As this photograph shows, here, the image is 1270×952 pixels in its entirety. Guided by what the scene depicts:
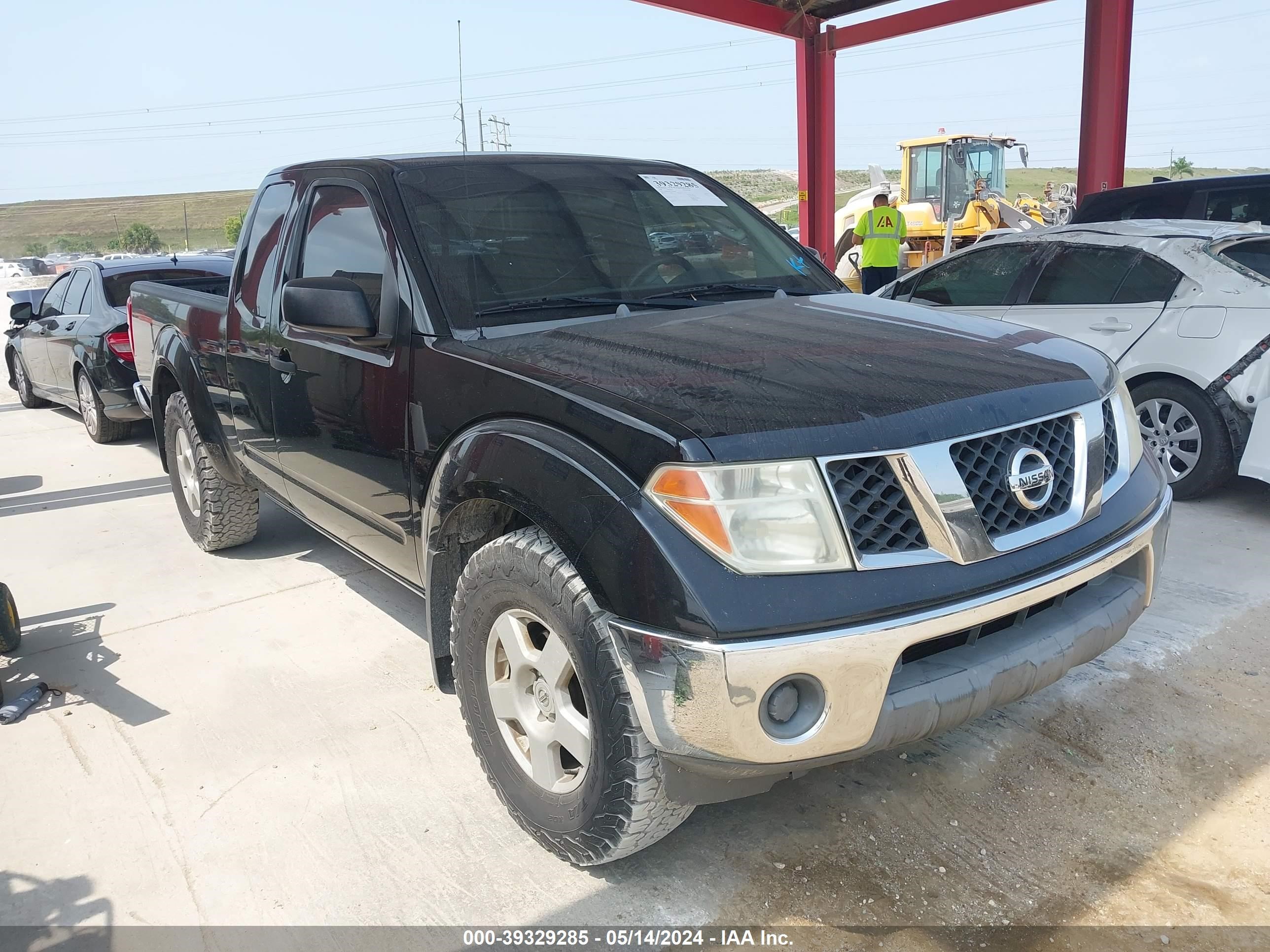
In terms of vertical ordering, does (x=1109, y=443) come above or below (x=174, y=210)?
below

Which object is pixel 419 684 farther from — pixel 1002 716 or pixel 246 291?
pixel 1002 716

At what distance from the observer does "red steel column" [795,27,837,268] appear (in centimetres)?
1402

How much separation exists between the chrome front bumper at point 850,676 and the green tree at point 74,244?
77.3 metres

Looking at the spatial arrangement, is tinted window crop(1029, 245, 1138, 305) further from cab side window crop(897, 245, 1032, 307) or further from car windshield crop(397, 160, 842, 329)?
car windshield crop(397, 160, 842, 329)

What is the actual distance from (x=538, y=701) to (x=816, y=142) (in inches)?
540

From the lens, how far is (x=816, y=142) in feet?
47.6

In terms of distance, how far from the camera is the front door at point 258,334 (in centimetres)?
366

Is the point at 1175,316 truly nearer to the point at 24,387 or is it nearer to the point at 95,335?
the point at 95,335

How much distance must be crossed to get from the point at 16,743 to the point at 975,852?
2995 mm

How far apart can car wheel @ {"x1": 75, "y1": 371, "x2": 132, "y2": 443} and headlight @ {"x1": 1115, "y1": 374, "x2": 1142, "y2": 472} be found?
25.0ft

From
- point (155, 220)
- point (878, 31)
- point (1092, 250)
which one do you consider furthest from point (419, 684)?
point (155, 220)

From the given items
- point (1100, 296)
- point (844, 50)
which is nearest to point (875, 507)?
point (1100, 296)

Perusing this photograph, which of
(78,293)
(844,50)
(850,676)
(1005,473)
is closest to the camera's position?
(850,676)

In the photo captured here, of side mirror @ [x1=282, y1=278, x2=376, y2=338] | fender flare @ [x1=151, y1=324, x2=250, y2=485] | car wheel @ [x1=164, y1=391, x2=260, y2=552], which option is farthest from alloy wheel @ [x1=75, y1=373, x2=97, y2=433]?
side mirror @ [x1=282, y1=278, x2=376, y2=338]
